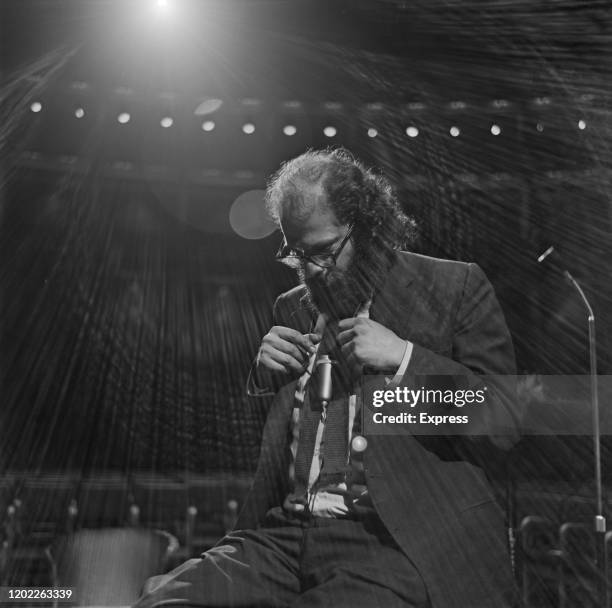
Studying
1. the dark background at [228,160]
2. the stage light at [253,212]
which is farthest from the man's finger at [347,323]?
the stage light at [253,212]

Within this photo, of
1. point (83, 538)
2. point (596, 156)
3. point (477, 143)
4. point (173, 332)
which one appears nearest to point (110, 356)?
point (173, 332)

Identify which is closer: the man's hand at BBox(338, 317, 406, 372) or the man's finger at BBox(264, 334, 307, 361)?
the man's hand at BBox(338, 317, 406, 372)

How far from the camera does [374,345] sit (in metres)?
1.24

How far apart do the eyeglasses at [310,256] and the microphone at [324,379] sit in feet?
0.64

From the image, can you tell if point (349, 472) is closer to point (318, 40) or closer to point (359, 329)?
point (359, 329)

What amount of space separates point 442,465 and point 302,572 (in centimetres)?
31

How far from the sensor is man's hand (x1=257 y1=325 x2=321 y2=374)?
1343 mm

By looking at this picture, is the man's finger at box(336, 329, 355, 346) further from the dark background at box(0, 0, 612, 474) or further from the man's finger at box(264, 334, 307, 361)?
the dark background at box(0, 0, 612, 474)

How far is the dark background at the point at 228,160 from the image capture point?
107 inches

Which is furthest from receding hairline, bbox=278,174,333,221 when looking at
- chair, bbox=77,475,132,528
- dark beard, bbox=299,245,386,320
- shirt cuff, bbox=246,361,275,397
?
chair, bbox=77,475,132,528

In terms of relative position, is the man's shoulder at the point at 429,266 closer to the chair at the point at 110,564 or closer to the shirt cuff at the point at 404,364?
the shirt cuff at the point at 404,364

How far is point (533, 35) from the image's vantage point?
2619 mm

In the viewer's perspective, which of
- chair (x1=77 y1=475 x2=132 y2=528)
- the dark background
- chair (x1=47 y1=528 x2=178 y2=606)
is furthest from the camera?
chair (x1=77 y1=475 x2=132 y2=528)

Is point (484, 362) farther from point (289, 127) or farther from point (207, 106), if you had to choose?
point (207, 106)
